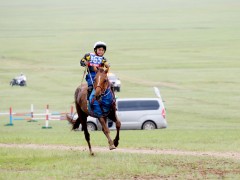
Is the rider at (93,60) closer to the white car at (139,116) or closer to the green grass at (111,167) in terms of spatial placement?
the green grass at (111,167)

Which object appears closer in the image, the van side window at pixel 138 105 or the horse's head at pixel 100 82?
the horse's head at pixel 100 82

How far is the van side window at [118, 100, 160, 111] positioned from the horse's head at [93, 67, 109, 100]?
23952 millimetres

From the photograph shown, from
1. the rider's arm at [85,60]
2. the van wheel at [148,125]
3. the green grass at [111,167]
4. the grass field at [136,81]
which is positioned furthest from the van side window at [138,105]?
the rider's arm at [85,60]

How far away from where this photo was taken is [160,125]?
4041 centimetres

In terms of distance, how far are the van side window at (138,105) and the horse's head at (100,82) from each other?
24.0m

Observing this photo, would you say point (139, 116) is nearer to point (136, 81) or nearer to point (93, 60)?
point (93, 60)

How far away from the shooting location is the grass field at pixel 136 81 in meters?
15.9

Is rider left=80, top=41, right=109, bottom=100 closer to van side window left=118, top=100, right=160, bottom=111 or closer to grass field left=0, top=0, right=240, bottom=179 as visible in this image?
grass field left=0, top=0, right=240, bottom=179

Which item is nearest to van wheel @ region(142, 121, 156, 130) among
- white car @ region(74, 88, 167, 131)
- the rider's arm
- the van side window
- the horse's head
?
white car @ region(74, 88, 167, 131)

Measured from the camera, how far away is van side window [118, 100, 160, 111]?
136 feet

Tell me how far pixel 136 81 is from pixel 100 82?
59.8m

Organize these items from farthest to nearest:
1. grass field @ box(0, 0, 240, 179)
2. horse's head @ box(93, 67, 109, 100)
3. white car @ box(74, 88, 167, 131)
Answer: white car @ box(74, 88, 167, 131) < horse's head @ box(93, 67, 109, 100) < grass field @ box(0, 0, 240, 179)

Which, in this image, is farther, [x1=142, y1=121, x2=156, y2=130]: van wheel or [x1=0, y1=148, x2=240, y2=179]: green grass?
[x1=142, y1=121, x2=156, y2=130]: van wheel

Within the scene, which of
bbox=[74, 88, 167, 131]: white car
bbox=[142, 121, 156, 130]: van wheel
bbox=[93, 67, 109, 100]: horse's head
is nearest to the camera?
bbox=[93, 67, 109, 100]: horse's head
